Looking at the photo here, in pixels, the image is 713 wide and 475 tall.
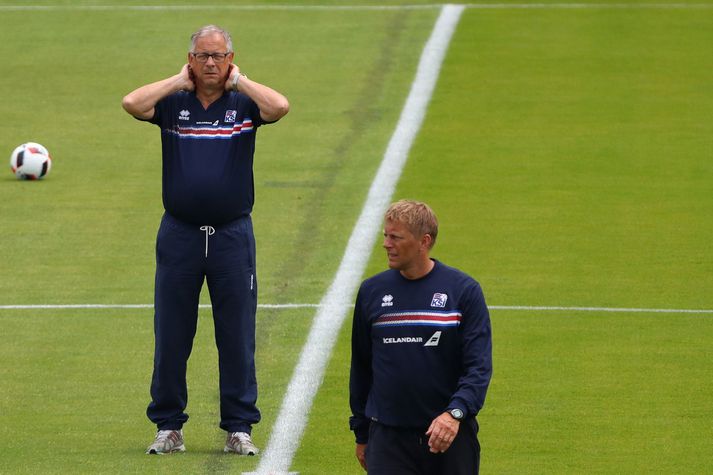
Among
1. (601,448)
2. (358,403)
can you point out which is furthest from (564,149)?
(358,403)

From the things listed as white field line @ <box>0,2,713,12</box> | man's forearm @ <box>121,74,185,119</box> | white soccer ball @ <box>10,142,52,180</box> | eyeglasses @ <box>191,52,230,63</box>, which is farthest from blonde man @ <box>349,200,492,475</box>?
white field line @ <box>0,2,713,12</box>

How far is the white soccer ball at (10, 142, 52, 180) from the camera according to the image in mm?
17312

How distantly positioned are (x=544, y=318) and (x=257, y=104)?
429cm

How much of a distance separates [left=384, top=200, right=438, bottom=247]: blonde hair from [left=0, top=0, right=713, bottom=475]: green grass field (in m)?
2.75

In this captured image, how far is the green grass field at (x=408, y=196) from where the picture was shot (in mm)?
10211

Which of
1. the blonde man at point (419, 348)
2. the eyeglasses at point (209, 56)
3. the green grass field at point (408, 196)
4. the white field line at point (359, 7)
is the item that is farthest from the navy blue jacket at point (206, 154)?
the white field line at point (359, 7)

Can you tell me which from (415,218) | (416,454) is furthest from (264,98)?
(416,454)

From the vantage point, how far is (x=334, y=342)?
1205cm

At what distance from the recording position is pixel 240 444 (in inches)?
372

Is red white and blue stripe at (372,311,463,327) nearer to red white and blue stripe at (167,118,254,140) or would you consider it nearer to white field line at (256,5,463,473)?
white field line at (256,5,463,473)

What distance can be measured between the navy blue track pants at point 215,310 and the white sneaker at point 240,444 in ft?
0.15

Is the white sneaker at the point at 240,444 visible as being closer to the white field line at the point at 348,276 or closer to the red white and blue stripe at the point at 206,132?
the white field line at the point at 348,276

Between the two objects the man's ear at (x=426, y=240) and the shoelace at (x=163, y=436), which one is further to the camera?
the shoelace at (x=163, y=436)

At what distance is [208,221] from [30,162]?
8532mm
